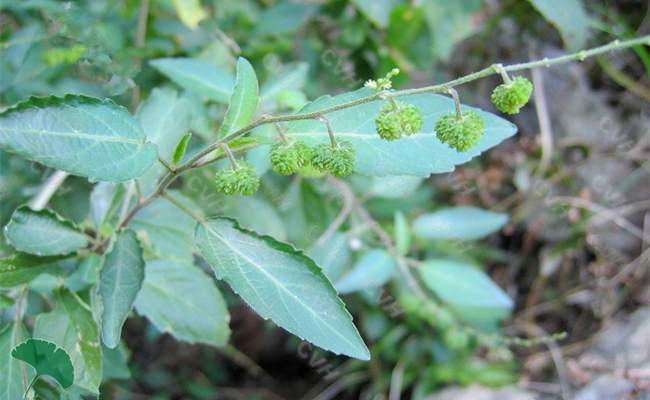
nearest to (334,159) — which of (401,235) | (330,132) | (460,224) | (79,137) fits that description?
(330,132)

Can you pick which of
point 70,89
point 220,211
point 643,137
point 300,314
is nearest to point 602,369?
point 643,137

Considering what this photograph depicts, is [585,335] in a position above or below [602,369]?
below

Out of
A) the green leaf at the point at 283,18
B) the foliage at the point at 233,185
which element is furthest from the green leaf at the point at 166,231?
the green leaf at the point at 283,18

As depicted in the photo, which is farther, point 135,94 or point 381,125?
point 135,94

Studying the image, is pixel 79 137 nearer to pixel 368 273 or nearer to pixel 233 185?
pixel 233 185

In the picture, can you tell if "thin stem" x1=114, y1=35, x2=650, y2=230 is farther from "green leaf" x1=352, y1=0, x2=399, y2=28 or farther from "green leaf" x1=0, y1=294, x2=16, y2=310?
"green leaf" x1=352, y1=0, x2=399, y2=28

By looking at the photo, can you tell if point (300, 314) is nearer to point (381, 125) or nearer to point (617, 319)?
point (381, 125)
